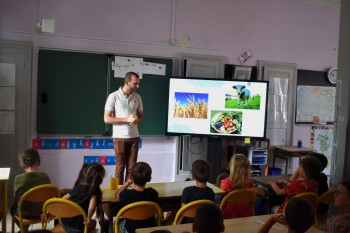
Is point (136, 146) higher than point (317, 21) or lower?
lower

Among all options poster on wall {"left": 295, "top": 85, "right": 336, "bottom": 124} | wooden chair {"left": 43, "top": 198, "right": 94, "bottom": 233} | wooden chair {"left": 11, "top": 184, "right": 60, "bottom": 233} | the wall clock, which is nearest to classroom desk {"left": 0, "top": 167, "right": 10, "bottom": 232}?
wooden chair {"left": 11, "top": 184, "right": 60, "bottom": 233}

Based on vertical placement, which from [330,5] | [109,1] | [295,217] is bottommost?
[295,217]

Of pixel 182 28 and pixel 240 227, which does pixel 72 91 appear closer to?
pixel 182 28

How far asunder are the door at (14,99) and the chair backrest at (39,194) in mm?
2147

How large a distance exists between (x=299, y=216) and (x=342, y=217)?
0.74 meters

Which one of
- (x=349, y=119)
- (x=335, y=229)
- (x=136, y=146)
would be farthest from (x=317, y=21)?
(x=335, y=229)

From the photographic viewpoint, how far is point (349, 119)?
136 inches

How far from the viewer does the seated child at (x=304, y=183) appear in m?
3.12

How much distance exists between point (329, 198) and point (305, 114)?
361cm

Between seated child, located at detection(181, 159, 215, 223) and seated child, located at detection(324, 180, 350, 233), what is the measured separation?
86 centimetres

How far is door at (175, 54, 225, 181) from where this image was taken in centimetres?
556

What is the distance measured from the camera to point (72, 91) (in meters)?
4.90

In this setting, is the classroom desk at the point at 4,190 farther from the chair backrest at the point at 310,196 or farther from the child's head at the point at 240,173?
the chair backrest at the point at 310,196

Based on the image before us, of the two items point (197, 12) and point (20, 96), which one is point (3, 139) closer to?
point (20, 96)
